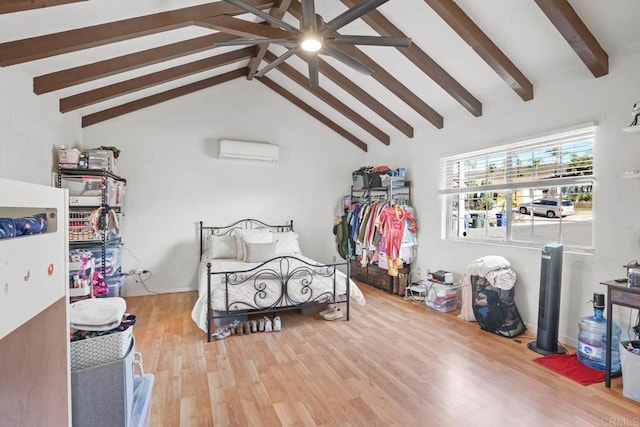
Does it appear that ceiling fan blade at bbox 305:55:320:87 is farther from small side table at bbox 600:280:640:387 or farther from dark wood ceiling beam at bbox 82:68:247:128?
small side table at bbox 600:280:640:387

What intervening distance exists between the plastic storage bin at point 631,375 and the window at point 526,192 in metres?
1.05

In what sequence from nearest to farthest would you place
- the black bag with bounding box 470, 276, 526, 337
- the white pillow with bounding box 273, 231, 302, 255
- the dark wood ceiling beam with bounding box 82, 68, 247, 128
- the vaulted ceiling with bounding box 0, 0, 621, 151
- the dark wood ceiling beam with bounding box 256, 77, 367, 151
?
the vaulted ceiling with bounding box 0, 0, 621, 151 → the black bag with bounding box 470, 276, 526, 337 → the dark wood ceiling beam with bounding box 82, 68, 247, 128 → the white pillow with bounding box 273, 231, 302, 255 → the dark wood ceiling beam with bounding box 256, 77, 367, 151

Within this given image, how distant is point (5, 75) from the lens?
247 cm

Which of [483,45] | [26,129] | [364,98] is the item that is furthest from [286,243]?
[483,45]

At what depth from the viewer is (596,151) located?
9.32 ft

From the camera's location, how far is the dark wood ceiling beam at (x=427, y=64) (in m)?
3.16

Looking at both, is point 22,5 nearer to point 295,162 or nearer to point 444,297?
point 295,162

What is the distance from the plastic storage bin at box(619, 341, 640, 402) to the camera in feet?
7.10

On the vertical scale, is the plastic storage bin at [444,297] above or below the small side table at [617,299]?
below

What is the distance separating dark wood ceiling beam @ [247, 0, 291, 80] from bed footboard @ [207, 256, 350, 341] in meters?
2.59

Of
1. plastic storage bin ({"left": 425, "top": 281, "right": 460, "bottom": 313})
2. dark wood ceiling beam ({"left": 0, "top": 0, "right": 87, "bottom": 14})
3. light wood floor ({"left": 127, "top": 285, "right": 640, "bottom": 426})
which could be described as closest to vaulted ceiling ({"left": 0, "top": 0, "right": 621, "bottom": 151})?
dark wood ceiling beam ({"left": 0, "top": 0, "right": 87, "bottom": 14})

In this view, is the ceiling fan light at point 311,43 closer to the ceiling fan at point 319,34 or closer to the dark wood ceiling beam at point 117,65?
the ceiling fan at point 319,34

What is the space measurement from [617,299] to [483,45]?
7.70 feet

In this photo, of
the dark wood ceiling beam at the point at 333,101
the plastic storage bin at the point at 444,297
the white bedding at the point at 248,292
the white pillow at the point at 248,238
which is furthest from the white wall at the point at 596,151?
the white pillow at the point at 248,238
